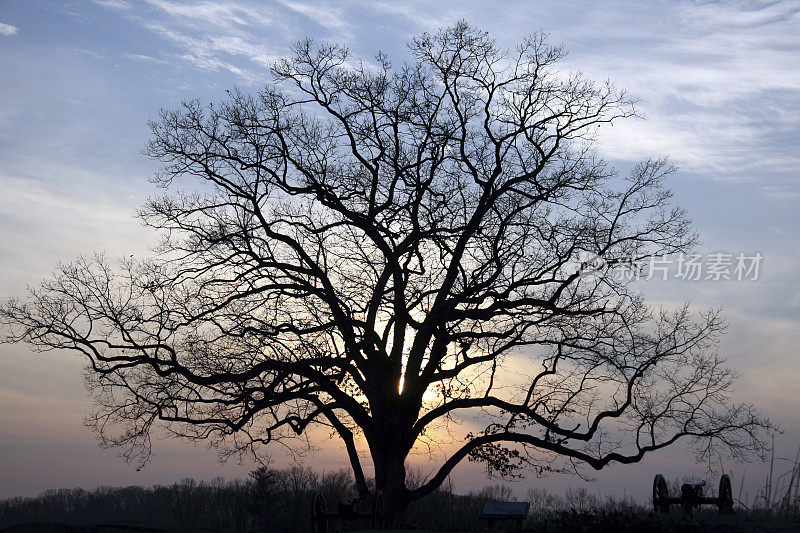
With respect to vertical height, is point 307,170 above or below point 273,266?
above

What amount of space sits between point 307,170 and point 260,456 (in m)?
7.85

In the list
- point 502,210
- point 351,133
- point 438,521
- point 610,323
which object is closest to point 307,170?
point 351,133

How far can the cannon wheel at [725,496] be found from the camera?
1601 centimetres

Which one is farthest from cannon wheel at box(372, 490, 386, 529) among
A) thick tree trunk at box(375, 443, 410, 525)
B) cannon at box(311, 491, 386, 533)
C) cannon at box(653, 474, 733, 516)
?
cannon at box(653, 474, 733, 516)

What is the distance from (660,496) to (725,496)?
4.48 feet

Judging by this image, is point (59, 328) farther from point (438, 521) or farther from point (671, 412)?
point (671, 412)

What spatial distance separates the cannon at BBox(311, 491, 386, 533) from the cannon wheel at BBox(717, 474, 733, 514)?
717 cm

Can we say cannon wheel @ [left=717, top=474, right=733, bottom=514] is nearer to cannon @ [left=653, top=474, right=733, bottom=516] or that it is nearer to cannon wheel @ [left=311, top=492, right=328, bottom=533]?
cannon @ [left=653, top=474, right=733, bottom=516]

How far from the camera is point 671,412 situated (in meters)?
20.7

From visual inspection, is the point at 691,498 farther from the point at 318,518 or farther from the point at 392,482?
the point at 318,518

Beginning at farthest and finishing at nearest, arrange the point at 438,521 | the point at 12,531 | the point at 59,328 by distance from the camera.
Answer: the point at 438,521, the point at 59,328, the point at 12,531

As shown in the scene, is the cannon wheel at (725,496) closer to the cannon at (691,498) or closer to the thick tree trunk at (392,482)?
the cannon at (691,498)

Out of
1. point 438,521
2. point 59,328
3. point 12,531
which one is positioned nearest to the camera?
point 12,531

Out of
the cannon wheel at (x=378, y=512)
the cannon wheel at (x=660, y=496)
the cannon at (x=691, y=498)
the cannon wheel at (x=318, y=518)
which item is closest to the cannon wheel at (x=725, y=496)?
the cannon at (x=691, y=498)
